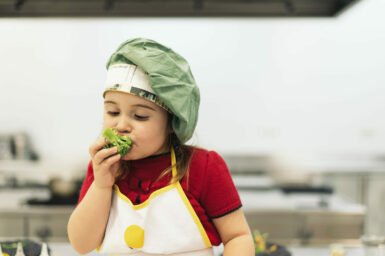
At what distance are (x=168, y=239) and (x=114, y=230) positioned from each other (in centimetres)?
12

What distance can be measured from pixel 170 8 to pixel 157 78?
896mm

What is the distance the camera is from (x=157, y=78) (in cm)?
68

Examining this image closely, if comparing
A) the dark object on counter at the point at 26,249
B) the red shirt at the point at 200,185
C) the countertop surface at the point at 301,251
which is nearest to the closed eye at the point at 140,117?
the red shirt at the point at 200,185

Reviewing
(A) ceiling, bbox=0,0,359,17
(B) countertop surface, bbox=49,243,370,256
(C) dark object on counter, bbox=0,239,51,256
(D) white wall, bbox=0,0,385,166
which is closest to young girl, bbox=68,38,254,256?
(C) dark object on counter, bbox=0,239,51,256

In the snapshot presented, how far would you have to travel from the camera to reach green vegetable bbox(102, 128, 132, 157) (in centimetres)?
67

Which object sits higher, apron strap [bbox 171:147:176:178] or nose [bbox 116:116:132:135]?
nose [bbox 116:116:132:135]

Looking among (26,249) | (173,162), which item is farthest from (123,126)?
(26,249)

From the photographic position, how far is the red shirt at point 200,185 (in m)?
0.76

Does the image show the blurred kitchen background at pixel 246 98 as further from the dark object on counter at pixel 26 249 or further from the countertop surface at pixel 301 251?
the dark object on counter at pixel 26 249

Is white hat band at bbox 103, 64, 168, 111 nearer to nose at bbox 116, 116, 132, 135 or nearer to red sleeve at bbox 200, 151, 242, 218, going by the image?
nose at bbox 116, 116, 132, 135

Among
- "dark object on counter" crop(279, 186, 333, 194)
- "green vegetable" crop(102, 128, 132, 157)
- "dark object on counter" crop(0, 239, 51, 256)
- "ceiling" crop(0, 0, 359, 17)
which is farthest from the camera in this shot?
"dark object on counter" crop(279, 186, 333, 194)

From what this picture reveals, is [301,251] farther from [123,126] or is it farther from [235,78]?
[235,78]

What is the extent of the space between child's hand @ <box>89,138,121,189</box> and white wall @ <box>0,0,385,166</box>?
2.20 meters

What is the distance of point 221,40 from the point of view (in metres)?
2.88
